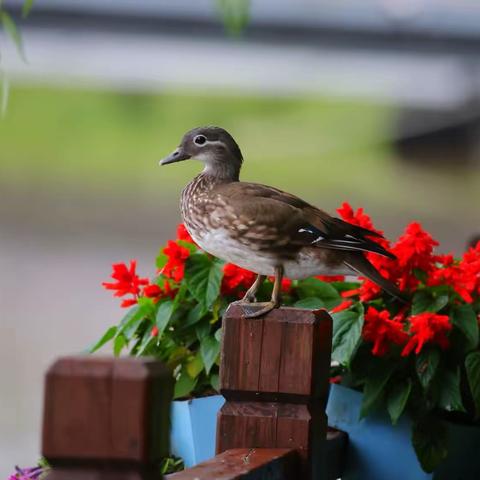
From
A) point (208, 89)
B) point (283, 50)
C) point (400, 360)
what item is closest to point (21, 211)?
point (208, 89)

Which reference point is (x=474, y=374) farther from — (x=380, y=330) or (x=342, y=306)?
(x=342, y=306)

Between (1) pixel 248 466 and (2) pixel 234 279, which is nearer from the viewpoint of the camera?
(1) pixel 248 466

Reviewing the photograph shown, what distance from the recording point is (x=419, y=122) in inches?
293

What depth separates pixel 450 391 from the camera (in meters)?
1.91

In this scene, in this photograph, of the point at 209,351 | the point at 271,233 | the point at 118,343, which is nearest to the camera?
the point at 271,233

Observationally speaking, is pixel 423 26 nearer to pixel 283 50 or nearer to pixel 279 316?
pixel 283 50

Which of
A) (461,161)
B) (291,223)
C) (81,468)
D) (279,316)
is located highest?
(461,161)

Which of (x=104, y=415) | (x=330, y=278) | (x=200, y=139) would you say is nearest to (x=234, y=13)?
(x=104, y=415)

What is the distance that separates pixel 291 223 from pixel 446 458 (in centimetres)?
57

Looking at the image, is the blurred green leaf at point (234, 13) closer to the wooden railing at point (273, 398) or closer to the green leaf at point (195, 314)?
the wooden railing at point (273, 398)

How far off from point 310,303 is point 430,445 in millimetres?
357

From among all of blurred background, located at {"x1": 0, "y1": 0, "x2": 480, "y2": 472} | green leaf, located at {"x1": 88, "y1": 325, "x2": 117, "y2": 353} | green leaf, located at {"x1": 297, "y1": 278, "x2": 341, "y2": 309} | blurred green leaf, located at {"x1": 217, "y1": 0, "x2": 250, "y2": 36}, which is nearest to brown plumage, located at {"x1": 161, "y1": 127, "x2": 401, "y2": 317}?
green leaf, located at {"x1": 297, "y1": 278, "x2": 341, "y2": 309}

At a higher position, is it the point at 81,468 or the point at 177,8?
the point at 177,8

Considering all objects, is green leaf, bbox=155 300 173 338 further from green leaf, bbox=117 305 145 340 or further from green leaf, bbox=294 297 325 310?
green leaf, bbox=294 297 325 310
